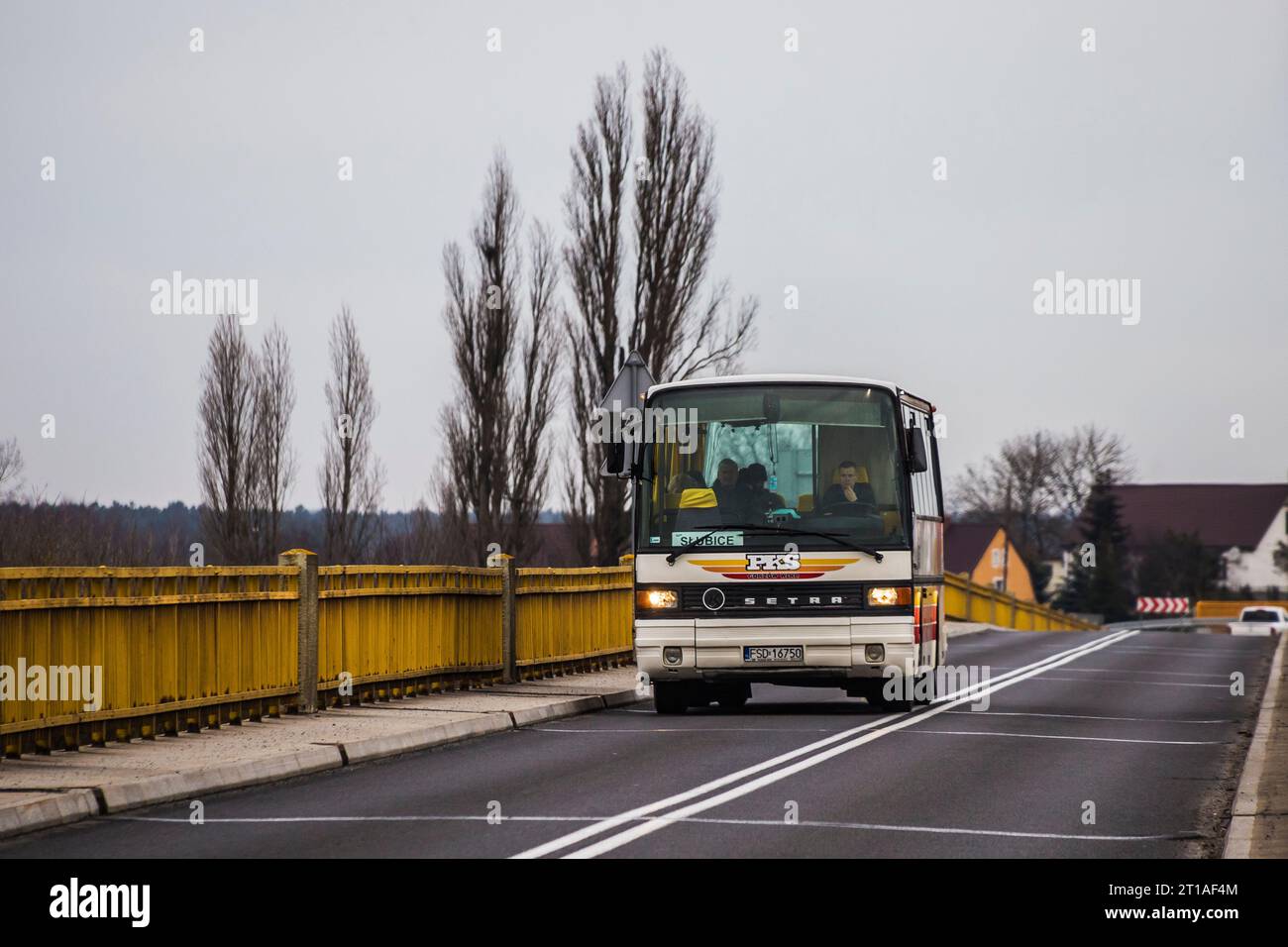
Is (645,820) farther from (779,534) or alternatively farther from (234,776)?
(779,534)

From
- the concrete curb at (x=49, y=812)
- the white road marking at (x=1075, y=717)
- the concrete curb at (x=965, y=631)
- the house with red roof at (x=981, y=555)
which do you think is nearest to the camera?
the concrete curb at (x=49, y=812)

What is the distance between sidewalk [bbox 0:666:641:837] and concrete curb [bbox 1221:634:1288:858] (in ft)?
20.1

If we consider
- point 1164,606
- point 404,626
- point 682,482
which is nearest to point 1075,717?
point 682,482

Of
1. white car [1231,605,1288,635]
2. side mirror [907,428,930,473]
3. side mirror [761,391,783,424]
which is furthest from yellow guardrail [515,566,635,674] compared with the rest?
white car [1231,605,1288,635]

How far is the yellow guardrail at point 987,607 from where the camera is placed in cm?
4438

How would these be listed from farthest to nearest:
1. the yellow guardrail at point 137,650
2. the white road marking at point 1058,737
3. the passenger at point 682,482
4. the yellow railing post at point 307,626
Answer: the passenger at point 682,482 < the yellow railing post at point 307,626 < the white road marking at point 1058,737 < the yellow guardrail at point 137,650

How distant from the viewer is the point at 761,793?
451 inches

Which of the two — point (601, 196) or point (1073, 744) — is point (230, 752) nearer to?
point (1073, 744)

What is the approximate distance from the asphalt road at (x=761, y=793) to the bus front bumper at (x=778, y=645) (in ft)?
1.59

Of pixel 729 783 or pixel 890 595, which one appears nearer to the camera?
pixel 729 783

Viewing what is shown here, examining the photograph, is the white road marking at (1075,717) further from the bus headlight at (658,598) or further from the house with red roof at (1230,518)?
the house with red roof at (1230,518)

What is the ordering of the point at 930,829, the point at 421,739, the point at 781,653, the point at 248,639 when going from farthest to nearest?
the point at 781,653 → the point at 248,639 → the point at 421,739 → the point at 930,829

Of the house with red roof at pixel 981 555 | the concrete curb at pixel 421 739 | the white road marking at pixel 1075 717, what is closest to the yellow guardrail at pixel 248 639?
the concrete curb at pixel 421 739

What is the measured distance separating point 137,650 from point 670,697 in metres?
5.97
